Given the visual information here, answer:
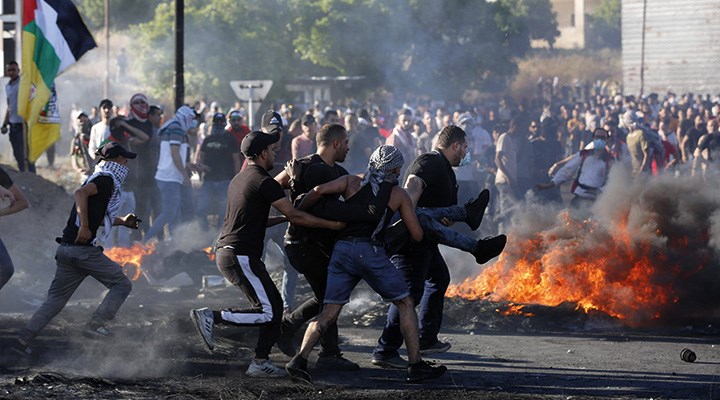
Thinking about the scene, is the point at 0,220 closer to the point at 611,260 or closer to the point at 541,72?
the point at 611,260

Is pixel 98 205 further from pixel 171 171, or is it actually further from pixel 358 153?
pixel 358 153

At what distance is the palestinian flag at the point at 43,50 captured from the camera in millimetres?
13078

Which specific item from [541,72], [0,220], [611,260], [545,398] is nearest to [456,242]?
[545,398]

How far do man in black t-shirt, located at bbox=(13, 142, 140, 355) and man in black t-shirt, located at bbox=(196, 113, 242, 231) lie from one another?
15.6 feet

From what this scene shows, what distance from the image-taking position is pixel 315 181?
724 centimetres

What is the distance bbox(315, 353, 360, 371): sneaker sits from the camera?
753 centimetres

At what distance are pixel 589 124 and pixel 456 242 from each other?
1865 centimetres

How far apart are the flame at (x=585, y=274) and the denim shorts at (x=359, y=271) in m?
2.76

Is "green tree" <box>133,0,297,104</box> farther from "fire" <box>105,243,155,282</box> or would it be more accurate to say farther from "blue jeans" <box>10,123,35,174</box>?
"fire" <box>105,243,155,282</box>

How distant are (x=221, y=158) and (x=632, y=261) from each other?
17.9 feet

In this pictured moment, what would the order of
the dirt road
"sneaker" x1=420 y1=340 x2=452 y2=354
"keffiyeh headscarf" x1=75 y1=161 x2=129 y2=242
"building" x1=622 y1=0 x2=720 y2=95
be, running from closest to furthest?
the dirt road, "keffiyeh headscarf" x1=75 y1=161 x2=129 y2=242, "sneaker" x1=420 y1=340 x2=452 y2=354, "building" x1=622 y1=0 x2=720 y2=95

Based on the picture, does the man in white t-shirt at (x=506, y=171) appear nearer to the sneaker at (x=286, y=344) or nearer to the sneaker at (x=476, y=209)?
the sneaker at (x=286, y=344)

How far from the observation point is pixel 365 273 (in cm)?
704

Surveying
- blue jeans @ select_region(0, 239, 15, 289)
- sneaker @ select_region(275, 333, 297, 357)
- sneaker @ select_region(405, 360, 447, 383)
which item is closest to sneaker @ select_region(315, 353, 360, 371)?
sneaker @ select_region(275, 333, 297, 357)
